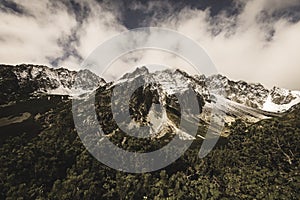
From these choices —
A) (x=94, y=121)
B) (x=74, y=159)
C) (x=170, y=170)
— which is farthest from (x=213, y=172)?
(x=94, y=121)

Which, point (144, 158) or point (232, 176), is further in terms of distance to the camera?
point (144, 158)

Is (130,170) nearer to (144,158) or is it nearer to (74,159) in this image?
(144,158)

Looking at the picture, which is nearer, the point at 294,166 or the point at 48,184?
the point at 294,166

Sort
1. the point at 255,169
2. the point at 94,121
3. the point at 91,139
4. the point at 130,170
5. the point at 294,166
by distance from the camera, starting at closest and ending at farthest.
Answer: the point at 294,166, the point at 255,169, the point at 130,170, the point at 91,139, the point at 94,121

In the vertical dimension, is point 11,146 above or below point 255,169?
above

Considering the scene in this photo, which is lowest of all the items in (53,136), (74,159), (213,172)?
(213,172)

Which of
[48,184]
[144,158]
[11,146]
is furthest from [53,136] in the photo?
[144,158]

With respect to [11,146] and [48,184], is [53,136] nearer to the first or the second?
[11,146]

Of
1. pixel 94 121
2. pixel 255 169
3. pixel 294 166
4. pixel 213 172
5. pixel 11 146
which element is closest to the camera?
pixel 294 166

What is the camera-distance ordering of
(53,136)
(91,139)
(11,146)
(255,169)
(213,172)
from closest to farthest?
(255,169) → (213,172) → (91,139) → (11,146) → (53,136)
